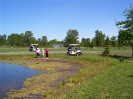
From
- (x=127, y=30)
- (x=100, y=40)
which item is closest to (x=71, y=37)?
(x=100, y=40)

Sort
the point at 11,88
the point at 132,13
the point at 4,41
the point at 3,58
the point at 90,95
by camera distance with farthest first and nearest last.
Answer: the point at 4,41, the point at 3,58, the point at 132,13, the point at 11,88, the point at 90,95

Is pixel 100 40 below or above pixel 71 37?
below

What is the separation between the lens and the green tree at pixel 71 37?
12625 centimetres

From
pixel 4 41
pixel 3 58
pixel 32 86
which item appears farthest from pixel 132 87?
pixel 4 41

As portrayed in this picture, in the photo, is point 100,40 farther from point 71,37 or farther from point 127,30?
point 127,30

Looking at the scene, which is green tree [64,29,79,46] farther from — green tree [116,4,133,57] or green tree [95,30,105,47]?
green tree [116,4,133,57]

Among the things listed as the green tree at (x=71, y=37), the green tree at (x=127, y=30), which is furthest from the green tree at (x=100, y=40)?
the green tree at (x=127, y=30)

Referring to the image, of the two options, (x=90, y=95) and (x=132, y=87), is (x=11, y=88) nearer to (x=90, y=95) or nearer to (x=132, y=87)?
(x=90, y=95)

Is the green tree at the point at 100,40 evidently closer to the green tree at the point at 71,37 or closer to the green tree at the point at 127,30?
the green tree at the point at 71,37

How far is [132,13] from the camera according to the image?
1529 inches

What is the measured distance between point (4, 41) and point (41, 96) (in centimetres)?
13857

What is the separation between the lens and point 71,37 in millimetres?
126625

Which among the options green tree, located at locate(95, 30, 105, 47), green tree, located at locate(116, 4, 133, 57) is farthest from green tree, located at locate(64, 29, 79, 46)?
green tree, located at locate(116, 4, 133, 57)

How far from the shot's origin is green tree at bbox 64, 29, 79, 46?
12625 cm
